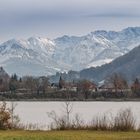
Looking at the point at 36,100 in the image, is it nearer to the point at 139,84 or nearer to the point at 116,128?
the point at 139,84

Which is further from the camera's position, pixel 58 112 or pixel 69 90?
pixel 69 90

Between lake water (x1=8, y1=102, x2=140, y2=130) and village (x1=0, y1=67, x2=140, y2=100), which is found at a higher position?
village (x1=0, y1=67, x2=140, y2=100)

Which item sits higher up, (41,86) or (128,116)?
(41,86)

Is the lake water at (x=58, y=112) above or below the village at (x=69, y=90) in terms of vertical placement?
below

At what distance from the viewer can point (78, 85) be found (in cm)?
18638

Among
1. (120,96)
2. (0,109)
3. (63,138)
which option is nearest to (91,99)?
(120,96)

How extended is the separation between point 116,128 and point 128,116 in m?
1.18

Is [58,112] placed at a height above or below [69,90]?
below

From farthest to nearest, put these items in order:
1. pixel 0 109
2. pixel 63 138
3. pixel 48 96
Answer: pixel 48 96
pixel 0 109
pixel 63 138

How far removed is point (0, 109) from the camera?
38.5m

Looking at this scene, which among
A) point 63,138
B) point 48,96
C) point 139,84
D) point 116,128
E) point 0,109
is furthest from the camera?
point 48,96

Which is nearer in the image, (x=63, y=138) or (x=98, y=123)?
(x=63, y=138)

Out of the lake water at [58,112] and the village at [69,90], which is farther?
the village at [69,90]

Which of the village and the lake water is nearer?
the lake water
